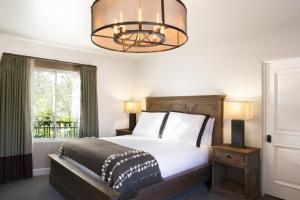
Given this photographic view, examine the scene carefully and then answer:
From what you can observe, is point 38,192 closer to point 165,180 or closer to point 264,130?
point 165,180

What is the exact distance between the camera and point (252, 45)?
3.12 m

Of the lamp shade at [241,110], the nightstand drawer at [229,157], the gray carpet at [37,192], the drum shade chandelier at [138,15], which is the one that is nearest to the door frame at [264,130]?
the lamp shade at [241,110]

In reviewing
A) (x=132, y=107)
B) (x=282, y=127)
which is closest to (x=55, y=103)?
(x=132, y=107)

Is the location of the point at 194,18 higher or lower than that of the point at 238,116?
higher

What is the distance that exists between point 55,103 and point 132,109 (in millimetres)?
1588

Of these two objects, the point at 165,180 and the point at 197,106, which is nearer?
the point at 165,180

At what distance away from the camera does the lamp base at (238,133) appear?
3.00 metres

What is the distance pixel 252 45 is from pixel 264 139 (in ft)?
4.62

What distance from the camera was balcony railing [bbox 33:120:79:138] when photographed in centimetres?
394

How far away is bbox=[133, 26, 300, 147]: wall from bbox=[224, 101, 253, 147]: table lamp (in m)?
0.21

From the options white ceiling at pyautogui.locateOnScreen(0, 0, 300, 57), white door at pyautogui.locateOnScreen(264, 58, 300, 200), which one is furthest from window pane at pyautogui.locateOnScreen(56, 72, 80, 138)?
white door at pyautogui.locateOnScreen(264, 58, 300, 200)

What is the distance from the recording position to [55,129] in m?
4.09

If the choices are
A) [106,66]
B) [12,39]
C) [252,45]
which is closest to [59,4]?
[12,39]

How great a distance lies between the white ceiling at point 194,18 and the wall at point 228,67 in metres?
0.16
